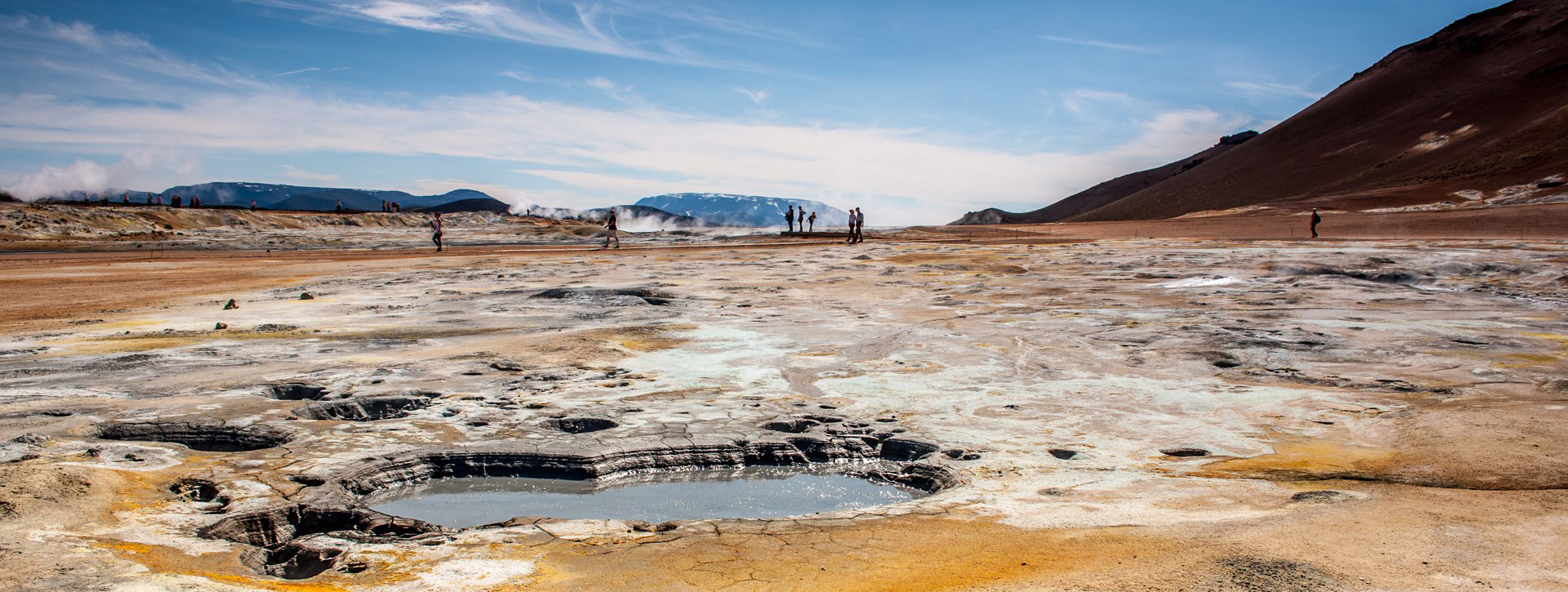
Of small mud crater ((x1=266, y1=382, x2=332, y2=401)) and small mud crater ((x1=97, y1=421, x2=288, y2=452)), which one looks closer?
small mud crater ((x1=97, y1=421, x2=288, y2=452))

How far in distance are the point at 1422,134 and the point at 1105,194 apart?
52.3 m

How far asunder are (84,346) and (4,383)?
178 cm

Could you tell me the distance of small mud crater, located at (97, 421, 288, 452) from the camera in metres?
4.61

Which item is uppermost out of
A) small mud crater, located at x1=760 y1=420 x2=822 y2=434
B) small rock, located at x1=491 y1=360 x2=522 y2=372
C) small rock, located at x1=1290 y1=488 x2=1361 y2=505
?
small rock, located at x1=1290 y1=488 x2=1361 y2=505

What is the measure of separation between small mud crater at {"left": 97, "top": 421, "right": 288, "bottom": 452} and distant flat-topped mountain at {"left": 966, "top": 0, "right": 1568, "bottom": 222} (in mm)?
49568

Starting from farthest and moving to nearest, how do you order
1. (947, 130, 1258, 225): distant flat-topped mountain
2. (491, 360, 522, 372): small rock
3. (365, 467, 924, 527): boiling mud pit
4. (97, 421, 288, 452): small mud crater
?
(947, 130, 1258, 225): distant flat-topped mountain
(491, 360, 522, 372): small rock
(97, 421, 288, 452): small mud crater
(365, 467, 924, 527): boiling mud pit

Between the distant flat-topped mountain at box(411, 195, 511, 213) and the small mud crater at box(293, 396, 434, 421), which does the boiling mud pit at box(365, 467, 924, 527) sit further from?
the distant flat-topped mountain at box(411, 195, 511, 213)

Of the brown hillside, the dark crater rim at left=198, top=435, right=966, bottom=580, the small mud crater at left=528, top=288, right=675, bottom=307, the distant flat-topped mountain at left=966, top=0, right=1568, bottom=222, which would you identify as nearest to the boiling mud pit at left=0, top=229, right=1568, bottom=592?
the dark crater rim at left=198, top=435, right=966, bottom=580

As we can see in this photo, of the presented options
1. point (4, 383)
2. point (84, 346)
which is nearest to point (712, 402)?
point (4, 383)

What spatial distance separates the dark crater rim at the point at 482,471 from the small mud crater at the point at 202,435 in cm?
75

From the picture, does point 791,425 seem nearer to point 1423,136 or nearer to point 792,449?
point 792,449

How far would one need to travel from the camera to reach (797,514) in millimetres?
3848

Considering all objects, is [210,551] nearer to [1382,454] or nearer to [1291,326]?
[1382,454]

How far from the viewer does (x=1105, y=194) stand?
373 feet
